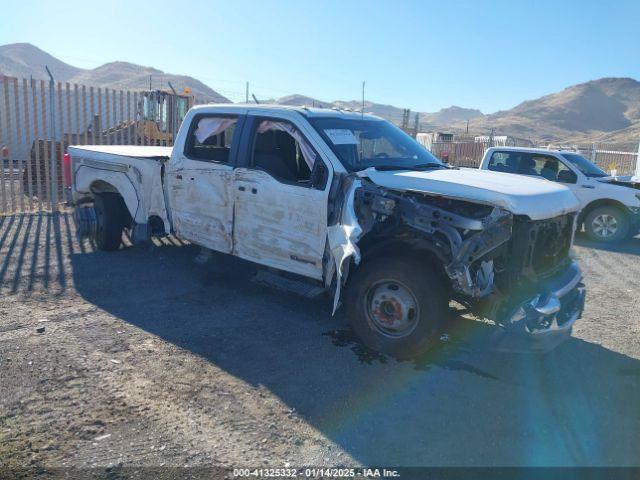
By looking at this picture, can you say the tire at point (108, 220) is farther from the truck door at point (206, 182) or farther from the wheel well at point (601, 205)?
the wheel well at point (601, 205)

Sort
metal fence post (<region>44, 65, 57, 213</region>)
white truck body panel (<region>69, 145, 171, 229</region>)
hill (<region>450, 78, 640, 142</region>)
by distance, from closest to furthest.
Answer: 1. white truck body panel (<region>69, 145, 171, 229</region>)
2. metal fence post (<region>44, 65, 57, 213</region>)
3. hill (<region>450, 78, 640, 142</region>)

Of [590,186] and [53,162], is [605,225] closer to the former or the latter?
[590,186]

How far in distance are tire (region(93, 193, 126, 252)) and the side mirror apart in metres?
3.76

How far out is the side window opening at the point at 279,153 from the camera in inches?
218

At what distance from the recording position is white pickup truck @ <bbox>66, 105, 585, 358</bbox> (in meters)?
4.19

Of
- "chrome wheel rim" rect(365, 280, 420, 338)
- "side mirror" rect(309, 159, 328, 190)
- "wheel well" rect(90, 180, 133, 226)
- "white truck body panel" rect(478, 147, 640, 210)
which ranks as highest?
"side mirror" rect(309, 159, 328, 190)

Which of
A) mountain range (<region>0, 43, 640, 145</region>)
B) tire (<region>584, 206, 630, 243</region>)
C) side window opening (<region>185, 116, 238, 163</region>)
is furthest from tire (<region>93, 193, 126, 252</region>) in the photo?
mountain range (<region>0, 43, 640, 145</region>)

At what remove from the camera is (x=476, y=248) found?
406cm

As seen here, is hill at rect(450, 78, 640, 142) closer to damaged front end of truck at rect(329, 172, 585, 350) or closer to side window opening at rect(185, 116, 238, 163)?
side window opening at rect(185, 116, 238, 163)

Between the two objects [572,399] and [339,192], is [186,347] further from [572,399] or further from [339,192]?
[572,399]

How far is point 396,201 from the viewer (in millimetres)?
4484

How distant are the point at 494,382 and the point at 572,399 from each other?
22.4 inches

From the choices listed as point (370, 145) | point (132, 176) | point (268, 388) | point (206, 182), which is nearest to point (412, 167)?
point (370, 145)

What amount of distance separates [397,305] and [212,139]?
2924mm
